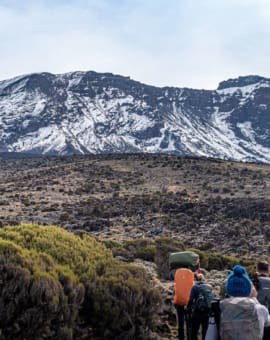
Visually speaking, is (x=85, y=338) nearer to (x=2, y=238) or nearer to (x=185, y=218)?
(x=2, y=238)

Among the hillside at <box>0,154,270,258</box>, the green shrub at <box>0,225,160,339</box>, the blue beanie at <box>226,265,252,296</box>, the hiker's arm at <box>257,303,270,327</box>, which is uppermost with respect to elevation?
the blue beanie at <box>226,265,252,296</box>

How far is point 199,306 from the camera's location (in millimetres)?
6391

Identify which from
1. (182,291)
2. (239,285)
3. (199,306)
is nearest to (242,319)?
(239,285)

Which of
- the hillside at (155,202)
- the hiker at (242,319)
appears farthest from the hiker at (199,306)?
the hillside at (155,202)

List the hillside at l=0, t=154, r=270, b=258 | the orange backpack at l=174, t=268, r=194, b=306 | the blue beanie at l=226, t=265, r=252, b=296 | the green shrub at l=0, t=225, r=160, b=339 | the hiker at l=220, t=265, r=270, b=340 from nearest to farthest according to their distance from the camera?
the hiker at l=220, t=265, r=270, b=340
the blue beanie at l=226, t=265, r=252, b=296
the green shrub at l=0, t=225, r=160, b=339
the orange backpack at l=174, t=268, r=194, b=306
the hillside at l=0, t=154, r=270, b=258

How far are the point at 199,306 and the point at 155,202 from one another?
29.6 metres

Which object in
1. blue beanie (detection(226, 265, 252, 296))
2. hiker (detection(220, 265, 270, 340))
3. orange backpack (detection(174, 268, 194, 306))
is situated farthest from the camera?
orange backpack (detection(174, 268, 194, 306))

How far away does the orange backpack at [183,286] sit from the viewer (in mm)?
7270

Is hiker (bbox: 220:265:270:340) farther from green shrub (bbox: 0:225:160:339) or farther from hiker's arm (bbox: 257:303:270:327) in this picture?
green shrub (bbox: 0:225:160:339)

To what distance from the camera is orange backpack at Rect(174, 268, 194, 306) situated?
727 centimetres

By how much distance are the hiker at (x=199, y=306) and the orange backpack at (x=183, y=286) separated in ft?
2.11

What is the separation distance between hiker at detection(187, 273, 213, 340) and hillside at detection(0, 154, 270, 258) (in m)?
15.9

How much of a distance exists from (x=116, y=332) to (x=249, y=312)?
2.61 meters

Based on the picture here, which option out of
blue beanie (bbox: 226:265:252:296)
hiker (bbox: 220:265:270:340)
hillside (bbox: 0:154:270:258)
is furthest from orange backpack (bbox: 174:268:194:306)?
hillside (bbox: 0:154:270:258)
